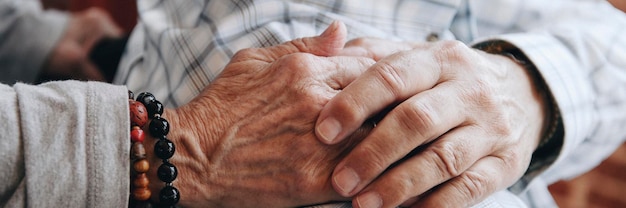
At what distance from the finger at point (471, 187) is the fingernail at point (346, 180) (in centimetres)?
9

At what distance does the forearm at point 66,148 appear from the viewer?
1.77ft

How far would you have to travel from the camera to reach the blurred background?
1.54 m

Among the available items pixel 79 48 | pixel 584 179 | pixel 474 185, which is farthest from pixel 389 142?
pixel 584 179

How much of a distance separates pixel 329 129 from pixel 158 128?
0.17 metres

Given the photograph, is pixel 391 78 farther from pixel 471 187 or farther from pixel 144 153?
pixel 144 153

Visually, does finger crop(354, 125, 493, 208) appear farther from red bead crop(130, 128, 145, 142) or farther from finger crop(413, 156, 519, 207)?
red bead crop(130, 128, 145, 142)

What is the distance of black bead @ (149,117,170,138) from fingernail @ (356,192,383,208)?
204mm

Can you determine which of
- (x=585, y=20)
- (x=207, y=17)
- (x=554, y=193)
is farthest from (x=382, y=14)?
(x=554, y=193)

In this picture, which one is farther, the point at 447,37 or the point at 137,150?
the point at 447,37

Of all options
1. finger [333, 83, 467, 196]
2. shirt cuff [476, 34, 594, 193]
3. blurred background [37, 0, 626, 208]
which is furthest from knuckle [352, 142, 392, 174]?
blurred background [37, 0, 626, 208]

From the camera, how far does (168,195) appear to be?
0.60 m

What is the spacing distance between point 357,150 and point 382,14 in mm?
314

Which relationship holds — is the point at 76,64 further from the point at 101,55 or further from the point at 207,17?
the point at 207,17

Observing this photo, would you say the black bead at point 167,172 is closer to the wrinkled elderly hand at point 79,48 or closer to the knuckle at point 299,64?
the knuckle at point 299,64
